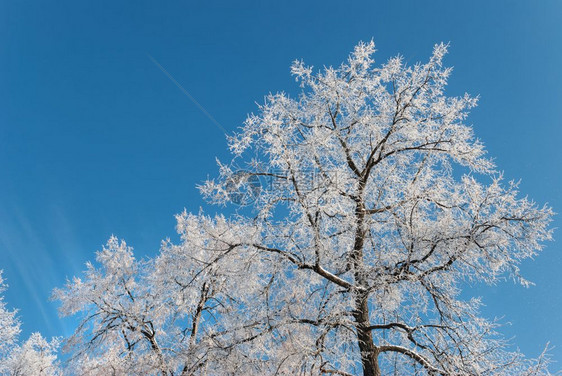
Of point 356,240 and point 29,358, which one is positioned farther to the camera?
point 29,358

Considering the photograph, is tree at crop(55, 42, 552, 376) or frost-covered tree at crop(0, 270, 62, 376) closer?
tree at crop(55, 42, 552, 376)

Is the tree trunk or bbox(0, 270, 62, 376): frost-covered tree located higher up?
bbox(0, 270, 62, 376): frost-covered tree

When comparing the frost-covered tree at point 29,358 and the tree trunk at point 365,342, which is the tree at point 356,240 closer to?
the tree trunk at point 365,342

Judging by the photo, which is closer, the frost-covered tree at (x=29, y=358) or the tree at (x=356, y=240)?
the tree at (x=356, y=240)

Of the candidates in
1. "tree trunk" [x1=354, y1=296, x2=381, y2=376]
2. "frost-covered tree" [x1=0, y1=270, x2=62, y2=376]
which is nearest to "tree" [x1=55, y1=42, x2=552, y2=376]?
"tree trunk" [x1=354, y1=296, x2=381, y2=376]

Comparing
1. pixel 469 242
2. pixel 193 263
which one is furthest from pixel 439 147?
pixel 193 263

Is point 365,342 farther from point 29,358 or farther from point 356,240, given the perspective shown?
point 29,358

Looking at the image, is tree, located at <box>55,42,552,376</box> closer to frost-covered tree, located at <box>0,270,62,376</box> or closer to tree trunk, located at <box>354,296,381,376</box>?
tree trunk, located at <box>354,296,381,376</box>

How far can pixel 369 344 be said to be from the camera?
6.38 meters

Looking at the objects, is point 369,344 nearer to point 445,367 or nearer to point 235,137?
point 445,367

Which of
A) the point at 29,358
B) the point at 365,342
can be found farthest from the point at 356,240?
the point at 29,358

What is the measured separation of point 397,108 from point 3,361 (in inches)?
767

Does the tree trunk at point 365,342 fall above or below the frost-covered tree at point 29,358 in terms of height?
below

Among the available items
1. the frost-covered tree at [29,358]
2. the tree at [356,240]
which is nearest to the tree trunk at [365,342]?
the tree at [356,240]
